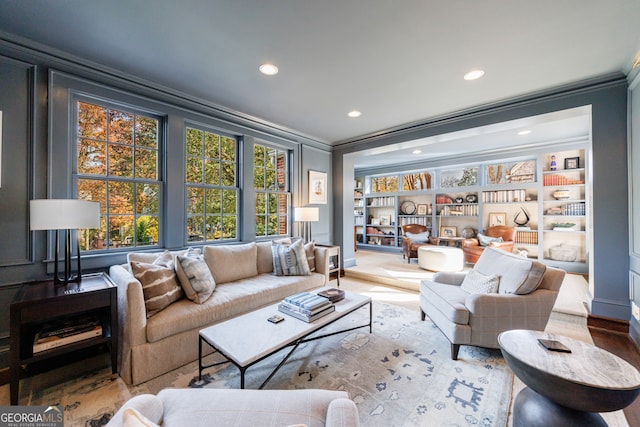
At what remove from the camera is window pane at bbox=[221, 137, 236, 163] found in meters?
3.60

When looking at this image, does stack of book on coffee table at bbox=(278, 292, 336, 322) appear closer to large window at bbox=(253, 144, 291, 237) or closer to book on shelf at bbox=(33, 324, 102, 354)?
book on shelf at bbox=(33, 324, 102, 354)

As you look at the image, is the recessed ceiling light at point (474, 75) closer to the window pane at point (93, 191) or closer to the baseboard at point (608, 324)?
the baseboard at point (608, 324)

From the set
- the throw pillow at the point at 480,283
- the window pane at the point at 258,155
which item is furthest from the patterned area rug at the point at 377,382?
the window pane at the point at 258,155

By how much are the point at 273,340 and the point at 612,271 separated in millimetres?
3503

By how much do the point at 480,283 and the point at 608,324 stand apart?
5.27 feet

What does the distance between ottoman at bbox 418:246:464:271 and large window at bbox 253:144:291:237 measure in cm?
273

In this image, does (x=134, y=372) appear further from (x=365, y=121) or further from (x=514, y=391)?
(x=365, y=121)

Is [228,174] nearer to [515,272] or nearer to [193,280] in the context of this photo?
[193,280]

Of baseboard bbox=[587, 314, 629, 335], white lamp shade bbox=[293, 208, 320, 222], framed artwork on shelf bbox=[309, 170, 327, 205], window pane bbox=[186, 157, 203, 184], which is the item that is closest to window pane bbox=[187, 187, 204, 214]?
window pane bbox=[186, 157, 203, 184]

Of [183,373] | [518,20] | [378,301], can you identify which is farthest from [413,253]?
[183,373]

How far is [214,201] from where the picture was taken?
3467mm

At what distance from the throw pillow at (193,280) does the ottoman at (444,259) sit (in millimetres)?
3950

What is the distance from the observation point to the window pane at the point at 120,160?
2.64 metres

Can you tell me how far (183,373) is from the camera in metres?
1.94
